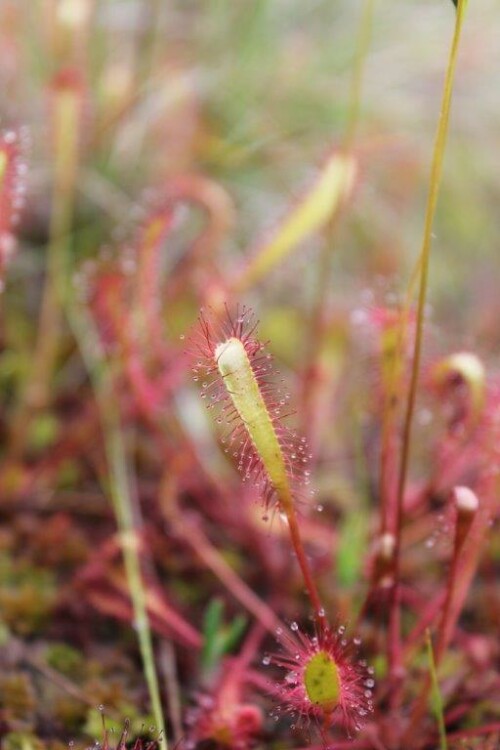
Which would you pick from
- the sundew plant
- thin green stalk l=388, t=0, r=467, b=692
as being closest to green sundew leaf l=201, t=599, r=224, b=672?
the sundew plant

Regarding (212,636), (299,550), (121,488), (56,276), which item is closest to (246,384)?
(299,550)

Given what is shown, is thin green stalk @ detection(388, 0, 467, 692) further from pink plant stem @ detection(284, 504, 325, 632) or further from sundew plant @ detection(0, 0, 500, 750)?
pink plant stem @ detection(284, 504, 325, 632)

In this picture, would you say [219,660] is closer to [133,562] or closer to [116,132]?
[133,562]

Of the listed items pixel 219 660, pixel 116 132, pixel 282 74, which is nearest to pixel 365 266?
pixel 282 74

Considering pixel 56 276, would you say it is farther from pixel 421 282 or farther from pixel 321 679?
pixel 321 679

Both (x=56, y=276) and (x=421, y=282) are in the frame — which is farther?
(x=56, y=276)

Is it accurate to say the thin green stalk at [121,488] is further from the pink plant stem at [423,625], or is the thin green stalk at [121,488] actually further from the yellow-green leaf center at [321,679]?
the pink plant stem at [423,625]

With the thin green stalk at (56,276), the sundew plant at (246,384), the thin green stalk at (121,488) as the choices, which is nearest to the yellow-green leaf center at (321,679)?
the sundew plant at (246,384)
